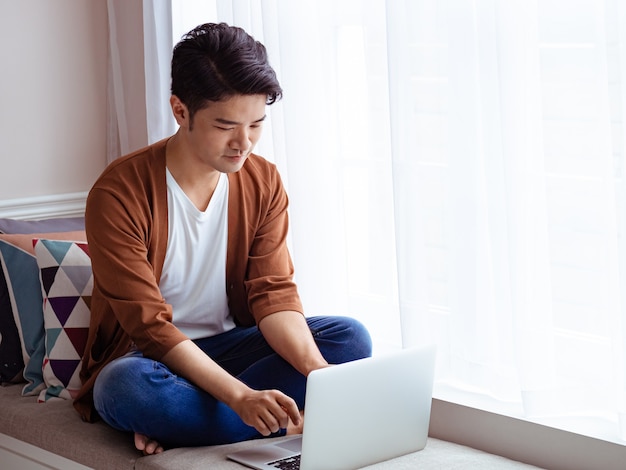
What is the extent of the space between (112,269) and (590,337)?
947mm

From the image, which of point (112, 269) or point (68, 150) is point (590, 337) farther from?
point (68, 150)

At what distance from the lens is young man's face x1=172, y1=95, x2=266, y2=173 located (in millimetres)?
1890

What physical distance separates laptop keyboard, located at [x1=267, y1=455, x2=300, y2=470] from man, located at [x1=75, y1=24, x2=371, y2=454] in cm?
7

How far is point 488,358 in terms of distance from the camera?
79.7 inches

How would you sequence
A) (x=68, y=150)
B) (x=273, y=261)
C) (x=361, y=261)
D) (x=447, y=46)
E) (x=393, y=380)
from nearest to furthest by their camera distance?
1. (x=393, y=380)
2. (x=447, y=46)
3. (x=273, y=261)
4. (x=361, y=261)
5. (x=68, y=150)

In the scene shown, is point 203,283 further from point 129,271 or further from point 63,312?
point 63,312

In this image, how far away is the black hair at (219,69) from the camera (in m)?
1.88

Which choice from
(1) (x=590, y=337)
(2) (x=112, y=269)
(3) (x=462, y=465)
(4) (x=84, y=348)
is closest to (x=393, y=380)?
(3) (x=462, y=465)

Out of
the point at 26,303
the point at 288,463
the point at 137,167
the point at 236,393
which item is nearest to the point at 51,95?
the point at 26,303

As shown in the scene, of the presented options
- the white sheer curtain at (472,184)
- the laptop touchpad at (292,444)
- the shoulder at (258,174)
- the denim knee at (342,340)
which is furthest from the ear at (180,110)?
the laptop touchpad at (292,444)

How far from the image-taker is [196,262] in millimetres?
2082

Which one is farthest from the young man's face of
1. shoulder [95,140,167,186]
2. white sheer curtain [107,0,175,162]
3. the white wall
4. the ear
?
the white wall

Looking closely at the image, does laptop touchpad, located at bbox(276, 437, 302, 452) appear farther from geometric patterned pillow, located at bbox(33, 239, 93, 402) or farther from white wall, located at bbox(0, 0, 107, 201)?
white wall, located at bbox(0, 0, 107, 201)

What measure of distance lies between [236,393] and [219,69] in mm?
629
